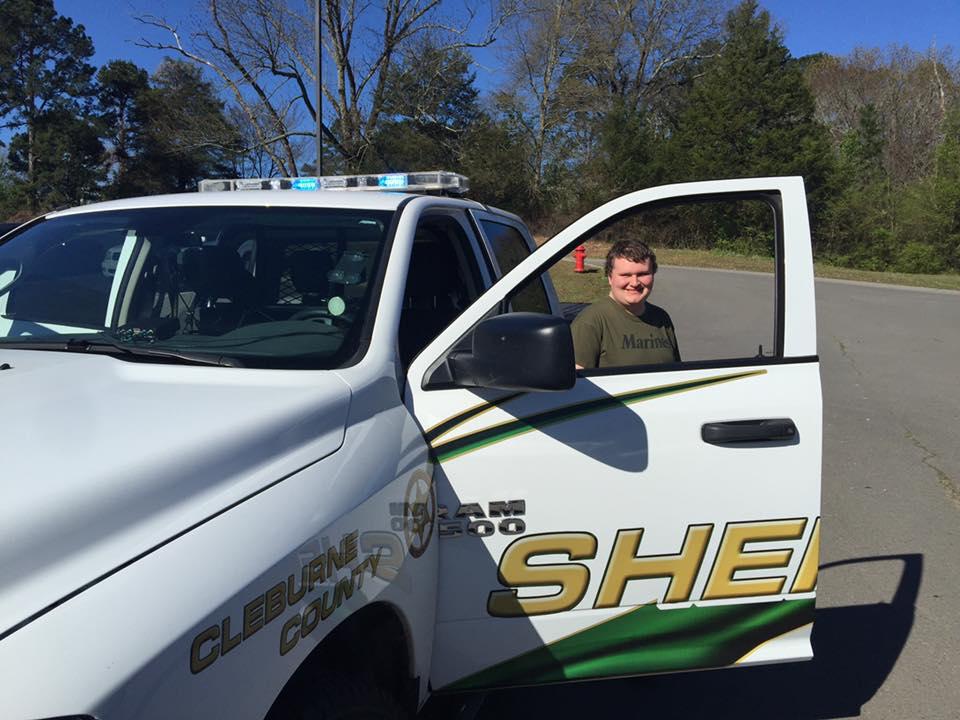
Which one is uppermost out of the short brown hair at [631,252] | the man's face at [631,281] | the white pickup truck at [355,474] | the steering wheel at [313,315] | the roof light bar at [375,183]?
the roof light bar at [375,183]

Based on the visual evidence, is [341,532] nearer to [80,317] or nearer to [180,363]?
[180,363]

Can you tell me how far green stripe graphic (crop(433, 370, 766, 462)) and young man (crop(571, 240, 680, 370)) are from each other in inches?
23.1

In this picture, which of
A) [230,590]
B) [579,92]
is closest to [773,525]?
[230,590]

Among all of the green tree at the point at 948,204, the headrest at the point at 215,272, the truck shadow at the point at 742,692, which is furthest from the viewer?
the green tree at the point at 948,204

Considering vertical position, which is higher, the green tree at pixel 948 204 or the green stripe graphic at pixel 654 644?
the green tree at pixel 948 204

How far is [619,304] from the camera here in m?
3.23

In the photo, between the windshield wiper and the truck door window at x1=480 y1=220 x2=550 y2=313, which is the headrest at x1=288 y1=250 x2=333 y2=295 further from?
the truck door window at x1=480 y1=220 x2=550 y2=313

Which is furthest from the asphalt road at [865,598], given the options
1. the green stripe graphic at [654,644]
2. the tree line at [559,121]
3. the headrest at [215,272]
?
the tree line at [559,121]

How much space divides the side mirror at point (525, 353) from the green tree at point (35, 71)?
162ft

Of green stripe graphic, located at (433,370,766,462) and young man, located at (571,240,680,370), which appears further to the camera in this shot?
young man, located at (571,240,680,370)

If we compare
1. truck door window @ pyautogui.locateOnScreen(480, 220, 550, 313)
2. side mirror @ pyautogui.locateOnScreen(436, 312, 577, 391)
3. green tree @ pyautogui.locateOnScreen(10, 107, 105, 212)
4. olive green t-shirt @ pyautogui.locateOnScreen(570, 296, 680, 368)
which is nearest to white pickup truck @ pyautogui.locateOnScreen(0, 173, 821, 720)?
side mirror @ pyautogui.locateOnScreen(436, 312, 577, 391)

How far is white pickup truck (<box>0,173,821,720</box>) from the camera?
1426 millimetres

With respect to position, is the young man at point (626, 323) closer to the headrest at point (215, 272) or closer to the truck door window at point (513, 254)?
the truck door window at point (513, 254)

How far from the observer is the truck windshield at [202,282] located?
2451mm
